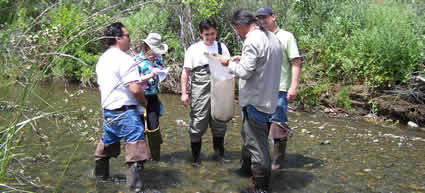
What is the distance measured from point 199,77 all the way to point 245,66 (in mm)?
1510

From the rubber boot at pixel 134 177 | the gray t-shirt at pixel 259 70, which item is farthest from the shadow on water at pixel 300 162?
the rubber boot at pixel 134 177

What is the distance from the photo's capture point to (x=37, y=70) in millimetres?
2252

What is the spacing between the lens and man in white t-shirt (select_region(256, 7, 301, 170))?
4871mm

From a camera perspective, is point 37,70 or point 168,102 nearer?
point 37,70

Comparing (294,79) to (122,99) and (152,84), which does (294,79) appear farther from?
(122,99)

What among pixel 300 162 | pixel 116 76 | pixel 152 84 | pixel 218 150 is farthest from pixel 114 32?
pixel 300 162

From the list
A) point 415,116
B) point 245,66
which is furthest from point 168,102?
point 245,66

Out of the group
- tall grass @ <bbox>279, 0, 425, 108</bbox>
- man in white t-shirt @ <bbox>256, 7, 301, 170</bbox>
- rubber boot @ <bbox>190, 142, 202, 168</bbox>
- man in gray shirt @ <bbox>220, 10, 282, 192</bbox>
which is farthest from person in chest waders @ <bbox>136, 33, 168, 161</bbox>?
tall grass @ <bbox>279, 0, 425, 108</bbox>

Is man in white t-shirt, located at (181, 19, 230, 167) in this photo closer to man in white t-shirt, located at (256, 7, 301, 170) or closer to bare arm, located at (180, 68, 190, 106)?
bare arm, located at (180, 68, 190, 106)

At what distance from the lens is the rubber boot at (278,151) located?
5145mm

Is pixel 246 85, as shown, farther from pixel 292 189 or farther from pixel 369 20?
pixel 369 20

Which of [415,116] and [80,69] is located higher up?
[80,69]

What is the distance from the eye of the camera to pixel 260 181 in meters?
4.27

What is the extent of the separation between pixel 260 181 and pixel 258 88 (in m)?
1.10
